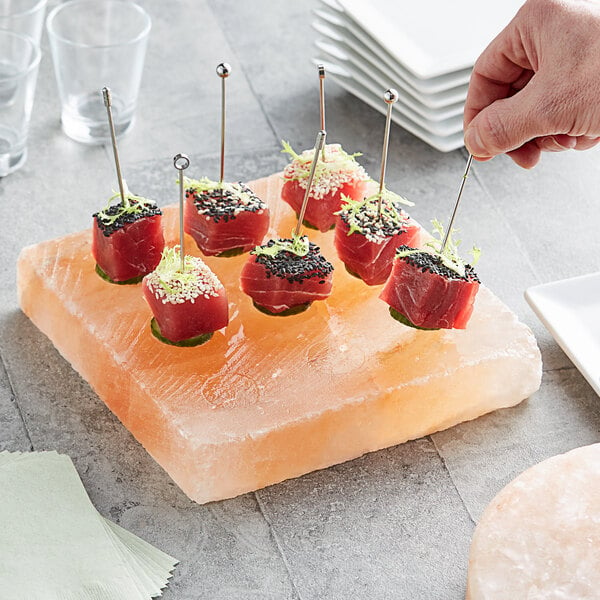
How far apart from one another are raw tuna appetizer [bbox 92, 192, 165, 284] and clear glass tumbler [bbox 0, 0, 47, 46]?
0.88 metres

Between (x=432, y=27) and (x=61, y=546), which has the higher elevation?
(x=432, y=27)

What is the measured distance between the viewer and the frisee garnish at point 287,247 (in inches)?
86.1

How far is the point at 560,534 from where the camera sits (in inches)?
72.7

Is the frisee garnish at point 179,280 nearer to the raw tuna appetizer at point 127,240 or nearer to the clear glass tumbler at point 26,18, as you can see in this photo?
the raw tuna appetizer at point 127,240

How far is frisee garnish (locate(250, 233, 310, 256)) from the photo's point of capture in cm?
219

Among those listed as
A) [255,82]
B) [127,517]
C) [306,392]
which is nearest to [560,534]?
[306,392]

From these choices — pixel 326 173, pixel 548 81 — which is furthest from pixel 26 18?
pixel 548 81

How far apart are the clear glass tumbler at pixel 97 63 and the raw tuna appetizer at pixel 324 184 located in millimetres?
690

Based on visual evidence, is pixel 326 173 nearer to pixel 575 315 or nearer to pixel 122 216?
pixel 122 216

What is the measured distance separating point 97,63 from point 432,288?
1201mm

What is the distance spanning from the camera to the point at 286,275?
2.16 m

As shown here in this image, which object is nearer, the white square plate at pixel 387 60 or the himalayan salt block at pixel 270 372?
the himalayan salt block at pixel 270 372

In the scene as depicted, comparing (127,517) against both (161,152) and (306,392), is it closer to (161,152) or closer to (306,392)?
(306,392)

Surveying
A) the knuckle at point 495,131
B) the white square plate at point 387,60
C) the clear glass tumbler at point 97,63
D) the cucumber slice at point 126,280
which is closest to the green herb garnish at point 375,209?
the knuckle at point 495,131
